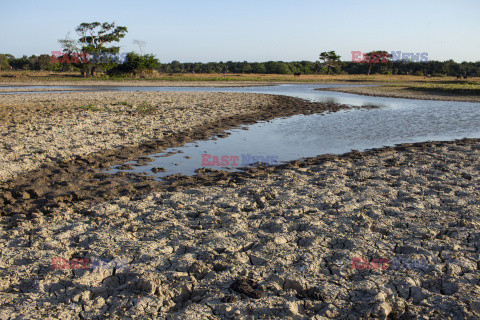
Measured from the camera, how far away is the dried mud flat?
3.23 meters

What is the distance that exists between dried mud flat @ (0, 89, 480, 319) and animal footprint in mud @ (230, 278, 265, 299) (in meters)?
0.01

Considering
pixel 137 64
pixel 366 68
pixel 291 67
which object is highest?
pixel 291 67

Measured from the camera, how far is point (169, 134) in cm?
1176

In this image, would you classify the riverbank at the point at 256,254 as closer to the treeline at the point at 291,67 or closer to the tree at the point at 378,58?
the treeline at the point at 291,67

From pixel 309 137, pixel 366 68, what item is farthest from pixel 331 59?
pixel 309 137

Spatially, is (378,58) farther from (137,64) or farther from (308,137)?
(308,137)

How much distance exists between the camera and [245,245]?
14.2 feet

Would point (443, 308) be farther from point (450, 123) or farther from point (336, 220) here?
point (450, 123)

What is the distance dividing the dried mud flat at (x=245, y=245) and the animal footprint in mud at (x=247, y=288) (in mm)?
13

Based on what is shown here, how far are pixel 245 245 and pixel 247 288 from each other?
92cm

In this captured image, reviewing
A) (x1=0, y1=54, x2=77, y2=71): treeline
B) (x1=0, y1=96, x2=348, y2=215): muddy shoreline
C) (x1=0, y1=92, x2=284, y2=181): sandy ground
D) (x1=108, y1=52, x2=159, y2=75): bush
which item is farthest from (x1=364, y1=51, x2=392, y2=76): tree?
(x1=0, y1=96, x2=348, y2=215): muddy shoreline

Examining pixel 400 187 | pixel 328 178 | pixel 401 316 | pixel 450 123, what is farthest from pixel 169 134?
pixel 450 123

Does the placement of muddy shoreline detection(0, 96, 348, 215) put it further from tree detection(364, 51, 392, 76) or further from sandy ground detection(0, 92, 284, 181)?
tree detection(364, 51, 392, 76)

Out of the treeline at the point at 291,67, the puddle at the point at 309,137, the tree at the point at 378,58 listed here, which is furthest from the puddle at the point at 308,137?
the tree at the point at 378,58
